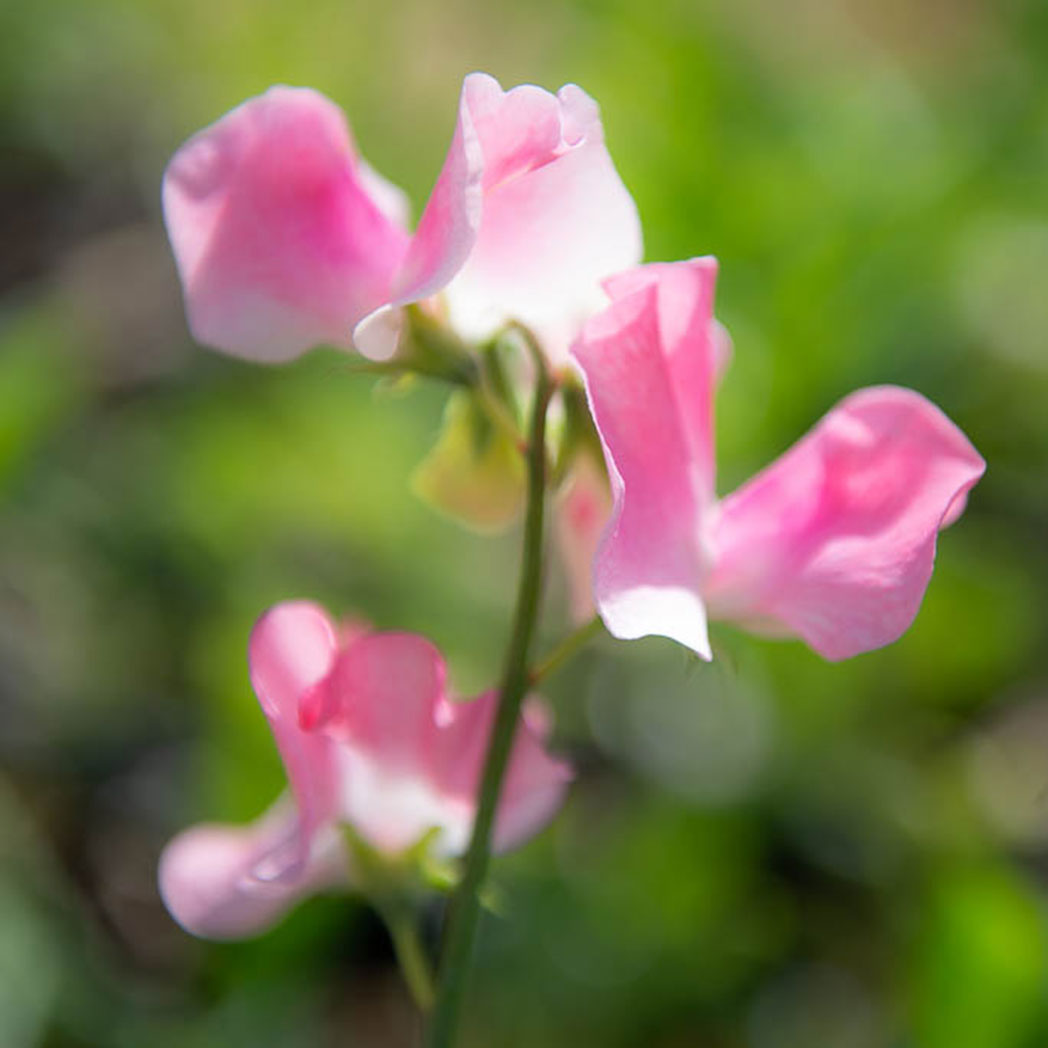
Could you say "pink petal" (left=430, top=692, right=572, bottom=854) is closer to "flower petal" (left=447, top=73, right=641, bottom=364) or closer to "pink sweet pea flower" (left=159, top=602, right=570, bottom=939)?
"pink sweet pea flower" (left=159, top=602, right=570, bottom=939)

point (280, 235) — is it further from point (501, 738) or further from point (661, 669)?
point (661, 669)

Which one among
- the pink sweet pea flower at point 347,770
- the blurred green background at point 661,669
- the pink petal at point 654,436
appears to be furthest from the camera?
the blurred green background at point 661,669

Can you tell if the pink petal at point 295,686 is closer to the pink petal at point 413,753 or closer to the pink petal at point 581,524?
the pink petal at point 413,753

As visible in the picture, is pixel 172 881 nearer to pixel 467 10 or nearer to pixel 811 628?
pixel 811 628

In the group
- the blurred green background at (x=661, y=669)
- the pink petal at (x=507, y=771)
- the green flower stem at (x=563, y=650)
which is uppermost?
the green flower stem at (x=563, y=650)

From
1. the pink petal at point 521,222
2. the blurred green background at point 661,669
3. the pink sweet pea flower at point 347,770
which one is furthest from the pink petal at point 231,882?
the blurred green background at point 661,669

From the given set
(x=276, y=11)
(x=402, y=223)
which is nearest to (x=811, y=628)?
(x=402, y=223)
